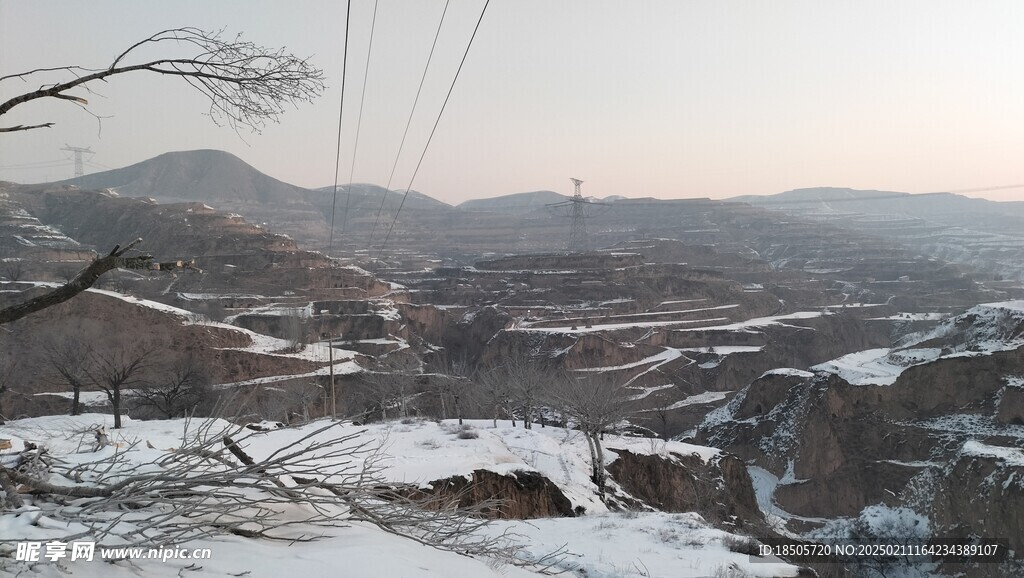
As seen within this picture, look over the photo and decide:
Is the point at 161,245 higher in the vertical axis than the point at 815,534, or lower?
higher

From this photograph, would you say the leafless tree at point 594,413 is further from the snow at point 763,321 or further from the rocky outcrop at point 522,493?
the snow at point 763,321

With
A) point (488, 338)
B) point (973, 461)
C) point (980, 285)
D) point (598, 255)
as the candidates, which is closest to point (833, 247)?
point (980, 285)

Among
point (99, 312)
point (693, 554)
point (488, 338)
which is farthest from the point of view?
point (488, 338)

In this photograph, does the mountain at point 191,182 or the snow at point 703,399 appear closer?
the snow at point 703,399

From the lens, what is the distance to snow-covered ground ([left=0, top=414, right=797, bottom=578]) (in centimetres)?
310

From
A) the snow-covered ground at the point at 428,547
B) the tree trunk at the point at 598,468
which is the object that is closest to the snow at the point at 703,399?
the snow-covered ground at the point at 428,547

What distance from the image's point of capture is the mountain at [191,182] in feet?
590

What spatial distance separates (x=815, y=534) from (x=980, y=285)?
87.6 m

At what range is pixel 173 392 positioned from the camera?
24.7m

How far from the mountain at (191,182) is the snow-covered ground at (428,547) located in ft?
565

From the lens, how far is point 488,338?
59500mm

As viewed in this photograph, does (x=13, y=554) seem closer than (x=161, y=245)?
Yes

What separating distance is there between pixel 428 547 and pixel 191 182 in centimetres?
20959

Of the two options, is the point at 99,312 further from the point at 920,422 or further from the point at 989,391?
the point at 989,391
